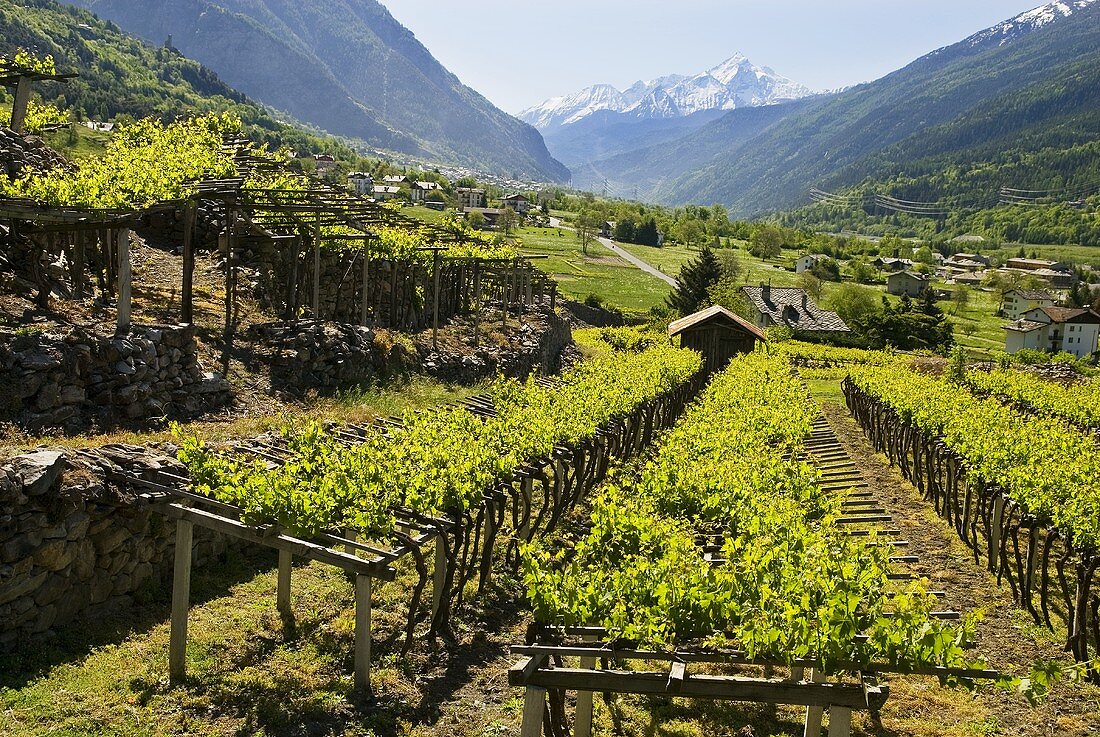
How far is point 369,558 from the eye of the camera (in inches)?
391

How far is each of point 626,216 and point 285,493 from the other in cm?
15918

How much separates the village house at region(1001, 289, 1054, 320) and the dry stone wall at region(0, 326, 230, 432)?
128982 millimetres

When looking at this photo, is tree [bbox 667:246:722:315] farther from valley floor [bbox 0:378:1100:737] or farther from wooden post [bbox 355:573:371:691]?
wooden post [bbox 355:573:371:691]

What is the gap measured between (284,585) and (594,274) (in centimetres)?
9478

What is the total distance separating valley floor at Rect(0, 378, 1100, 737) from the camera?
855 cm

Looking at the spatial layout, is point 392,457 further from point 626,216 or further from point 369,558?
point 626,216

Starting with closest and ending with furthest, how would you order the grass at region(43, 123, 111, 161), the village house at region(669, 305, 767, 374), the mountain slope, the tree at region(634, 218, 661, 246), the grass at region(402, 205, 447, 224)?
the village house at region(669, 305, 767, 374) < the grass at region(43, 123, 111, 161) < the grass at region(402, 205, 447, 224) < the mountain slope < the tree at region(634, 218, 661, 246)

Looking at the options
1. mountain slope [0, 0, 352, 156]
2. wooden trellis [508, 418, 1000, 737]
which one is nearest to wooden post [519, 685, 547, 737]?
wooden trellis [508, 418, 1000, 737]

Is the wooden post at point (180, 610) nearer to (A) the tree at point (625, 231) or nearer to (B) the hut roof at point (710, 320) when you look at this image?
(B) the hut roof at point (710, 320)

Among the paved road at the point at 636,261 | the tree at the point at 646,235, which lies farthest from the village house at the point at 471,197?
the tree at the point at 646,235

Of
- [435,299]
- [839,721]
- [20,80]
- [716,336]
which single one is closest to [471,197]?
[716,336]

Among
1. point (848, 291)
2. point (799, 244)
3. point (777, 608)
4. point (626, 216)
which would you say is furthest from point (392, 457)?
point (799, 244)

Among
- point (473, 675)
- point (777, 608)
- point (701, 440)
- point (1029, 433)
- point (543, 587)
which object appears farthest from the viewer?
point (1029, 433)

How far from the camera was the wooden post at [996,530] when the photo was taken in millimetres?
14712
